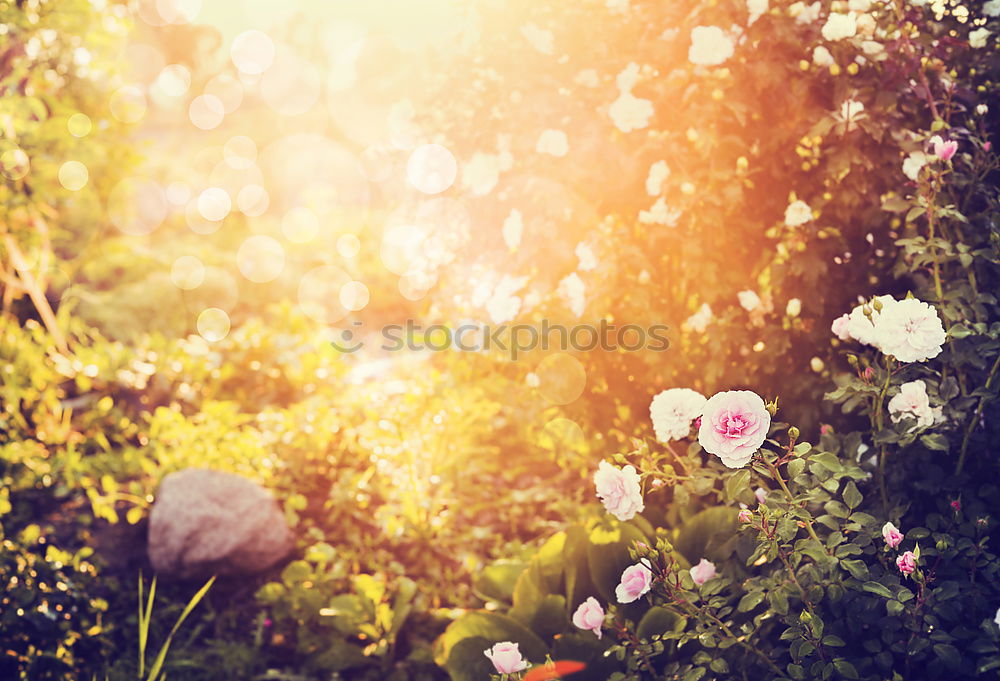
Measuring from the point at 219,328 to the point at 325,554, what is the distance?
3.57 meters

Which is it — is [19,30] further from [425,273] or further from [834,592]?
[834,592]

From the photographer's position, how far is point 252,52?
12344 mm

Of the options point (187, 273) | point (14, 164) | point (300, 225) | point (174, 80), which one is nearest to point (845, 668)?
point (14, 164)

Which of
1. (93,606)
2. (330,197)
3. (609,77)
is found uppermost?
(609,77)

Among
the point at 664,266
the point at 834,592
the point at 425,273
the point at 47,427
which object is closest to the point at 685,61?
the point at 664,266

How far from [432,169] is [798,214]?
1.58 m

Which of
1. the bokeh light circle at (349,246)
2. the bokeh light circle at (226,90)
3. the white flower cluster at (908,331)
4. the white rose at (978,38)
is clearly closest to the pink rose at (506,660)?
the white flower cluster at (908,331)

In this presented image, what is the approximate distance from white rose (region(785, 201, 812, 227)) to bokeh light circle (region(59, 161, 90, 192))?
14.4 ft

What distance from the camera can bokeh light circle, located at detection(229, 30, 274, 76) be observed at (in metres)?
11.9

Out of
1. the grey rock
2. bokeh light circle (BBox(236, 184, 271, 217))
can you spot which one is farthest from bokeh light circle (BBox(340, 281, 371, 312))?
the grey rock

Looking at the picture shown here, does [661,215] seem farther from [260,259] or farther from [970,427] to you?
[260,259]

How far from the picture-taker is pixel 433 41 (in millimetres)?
3283

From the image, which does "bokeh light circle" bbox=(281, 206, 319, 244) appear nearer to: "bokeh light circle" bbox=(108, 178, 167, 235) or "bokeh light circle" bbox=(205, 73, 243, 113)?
"bokeh light circle" bbox=(108, 178, 167, 235)

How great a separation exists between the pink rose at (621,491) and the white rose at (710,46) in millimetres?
1521
